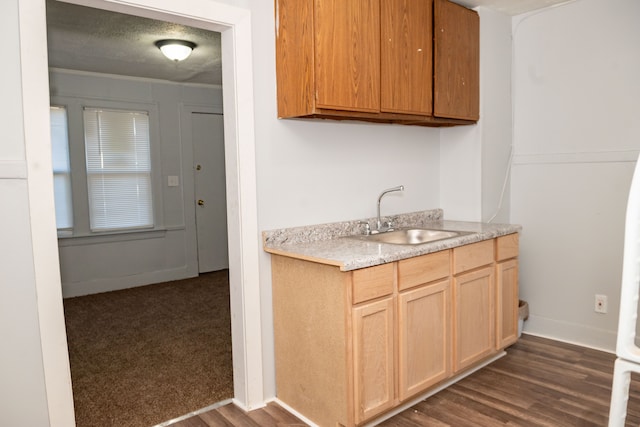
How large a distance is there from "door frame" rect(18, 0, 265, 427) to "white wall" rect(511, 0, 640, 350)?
2.19 metres

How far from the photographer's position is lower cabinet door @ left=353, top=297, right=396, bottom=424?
2076 millimetres

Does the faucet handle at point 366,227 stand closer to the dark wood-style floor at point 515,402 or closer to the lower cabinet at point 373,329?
the lower cabinet at point 373,329

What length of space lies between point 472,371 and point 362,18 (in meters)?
2.14

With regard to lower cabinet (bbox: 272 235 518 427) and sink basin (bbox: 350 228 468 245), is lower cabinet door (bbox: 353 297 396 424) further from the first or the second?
sink basin (bbox: 350 228 468 245)

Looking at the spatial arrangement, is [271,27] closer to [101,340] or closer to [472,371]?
[472,371]

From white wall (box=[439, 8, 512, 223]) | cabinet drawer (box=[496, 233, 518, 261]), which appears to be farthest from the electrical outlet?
white wall (box=[439, 8, 512, 223])

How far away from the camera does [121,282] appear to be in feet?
17.2

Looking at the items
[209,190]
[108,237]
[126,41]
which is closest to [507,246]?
[126,41]

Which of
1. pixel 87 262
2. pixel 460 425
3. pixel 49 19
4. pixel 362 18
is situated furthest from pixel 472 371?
pixel 87 262

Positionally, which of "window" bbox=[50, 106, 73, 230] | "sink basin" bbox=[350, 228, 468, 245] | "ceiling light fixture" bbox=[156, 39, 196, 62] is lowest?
"sink basin" bbox=[350, 228, 468, 245]

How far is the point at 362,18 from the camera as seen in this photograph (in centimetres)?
240

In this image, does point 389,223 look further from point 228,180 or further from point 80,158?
point 80,158

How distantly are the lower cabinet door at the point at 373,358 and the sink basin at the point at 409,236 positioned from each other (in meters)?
0.67

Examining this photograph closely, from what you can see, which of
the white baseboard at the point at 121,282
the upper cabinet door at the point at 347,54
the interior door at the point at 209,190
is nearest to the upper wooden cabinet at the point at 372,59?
the upper cabinet door at the point at 347,54
